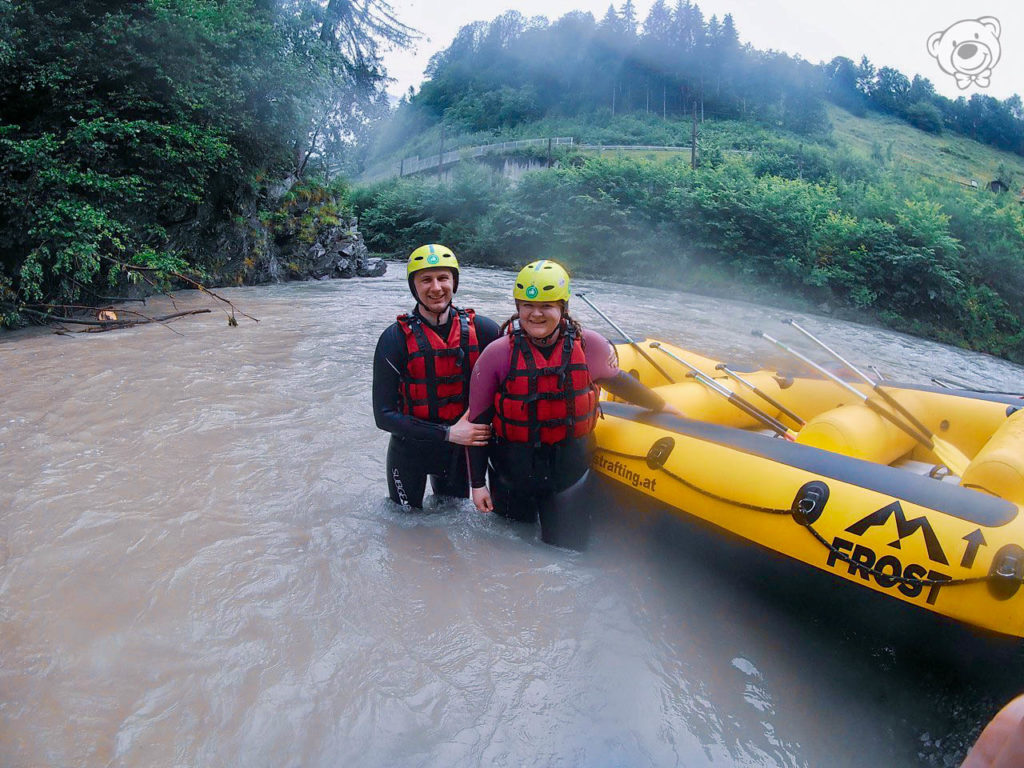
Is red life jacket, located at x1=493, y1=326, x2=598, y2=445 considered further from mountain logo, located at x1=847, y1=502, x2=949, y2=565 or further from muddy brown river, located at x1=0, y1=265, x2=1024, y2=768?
mountain logo, located at x1=847, y1=502, x2=949, y2=565

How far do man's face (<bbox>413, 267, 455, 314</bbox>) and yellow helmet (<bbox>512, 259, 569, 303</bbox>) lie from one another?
0.35 meters

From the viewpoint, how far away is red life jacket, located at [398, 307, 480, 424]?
2.69 meters

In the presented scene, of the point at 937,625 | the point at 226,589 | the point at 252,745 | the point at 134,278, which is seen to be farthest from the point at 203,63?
the point at 937,625

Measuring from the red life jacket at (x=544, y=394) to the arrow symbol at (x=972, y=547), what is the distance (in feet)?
4.62

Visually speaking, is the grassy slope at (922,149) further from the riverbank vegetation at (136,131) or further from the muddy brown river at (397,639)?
Result: the muddy brown river at (397,639)

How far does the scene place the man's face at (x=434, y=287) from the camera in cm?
263

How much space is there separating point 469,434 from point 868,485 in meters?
1.54

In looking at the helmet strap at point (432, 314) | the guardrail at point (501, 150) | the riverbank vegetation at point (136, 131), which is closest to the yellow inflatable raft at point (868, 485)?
the helmet strap at point (432, 314)

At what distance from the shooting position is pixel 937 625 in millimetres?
1964

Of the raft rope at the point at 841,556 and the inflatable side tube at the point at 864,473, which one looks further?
the inflatable side tube at the point at 864,473

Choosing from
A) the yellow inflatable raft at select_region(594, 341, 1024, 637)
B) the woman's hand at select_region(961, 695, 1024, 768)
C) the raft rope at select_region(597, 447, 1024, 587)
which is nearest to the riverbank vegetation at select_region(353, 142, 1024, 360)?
the yellow inflatable raft at select_region(594, 341, 1024, 637)

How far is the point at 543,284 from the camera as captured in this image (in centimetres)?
245

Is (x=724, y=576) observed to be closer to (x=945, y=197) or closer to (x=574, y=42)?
(x=945, y=197)

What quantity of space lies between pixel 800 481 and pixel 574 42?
60.9m
